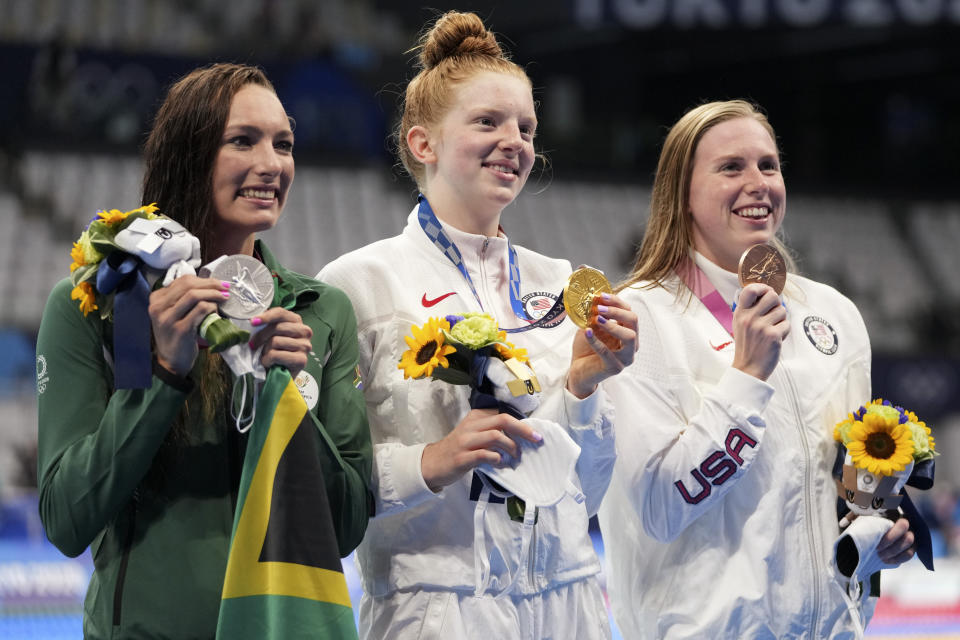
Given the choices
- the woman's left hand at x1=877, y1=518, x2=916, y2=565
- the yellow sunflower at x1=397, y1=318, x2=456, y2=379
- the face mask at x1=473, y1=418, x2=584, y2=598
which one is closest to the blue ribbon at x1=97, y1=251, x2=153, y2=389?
the yellow sunflower at x1=397, y1=318, x2=456, y2=379

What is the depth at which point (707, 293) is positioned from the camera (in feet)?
10.1

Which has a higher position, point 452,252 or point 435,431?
point 452,252

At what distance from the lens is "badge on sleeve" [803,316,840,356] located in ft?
10.1

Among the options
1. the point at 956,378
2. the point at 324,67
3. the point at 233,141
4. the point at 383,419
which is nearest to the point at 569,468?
the point at 383,419

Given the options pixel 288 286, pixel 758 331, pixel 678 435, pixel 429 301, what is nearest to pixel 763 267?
pixel 758 331

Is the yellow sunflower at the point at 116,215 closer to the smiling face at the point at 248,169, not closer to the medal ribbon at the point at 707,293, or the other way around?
the smiling face at the point at 248,169

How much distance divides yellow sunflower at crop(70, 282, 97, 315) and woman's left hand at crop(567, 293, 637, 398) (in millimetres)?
1002

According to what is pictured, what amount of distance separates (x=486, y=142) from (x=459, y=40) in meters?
0.31

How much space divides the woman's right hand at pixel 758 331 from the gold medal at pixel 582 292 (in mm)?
408

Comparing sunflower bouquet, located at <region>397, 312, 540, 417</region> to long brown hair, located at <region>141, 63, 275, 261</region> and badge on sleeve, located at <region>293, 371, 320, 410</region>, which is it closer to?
badge on sleeve, located at <region>293, 371, 320, 410</region>

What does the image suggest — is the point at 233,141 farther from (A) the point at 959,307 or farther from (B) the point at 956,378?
(A) the point at 959,307

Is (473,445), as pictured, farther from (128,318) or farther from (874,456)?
(874,456)

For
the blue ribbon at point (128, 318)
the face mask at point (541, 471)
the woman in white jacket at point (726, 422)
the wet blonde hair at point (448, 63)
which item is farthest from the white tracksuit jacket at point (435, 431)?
the blue ribbon at point (128, 318)

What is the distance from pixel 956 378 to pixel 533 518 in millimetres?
11857
